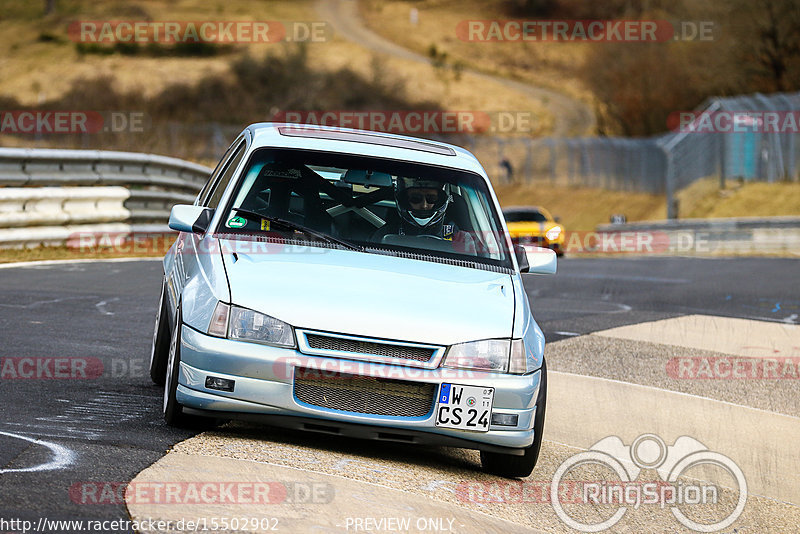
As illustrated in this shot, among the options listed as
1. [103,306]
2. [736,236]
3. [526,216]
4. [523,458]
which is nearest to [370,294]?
[523,458]

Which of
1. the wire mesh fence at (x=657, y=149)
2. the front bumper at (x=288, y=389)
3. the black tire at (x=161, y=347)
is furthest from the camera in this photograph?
the wire mesh fence at (x=657, y=149)

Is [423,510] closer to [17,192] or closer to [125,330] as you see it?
[125,330]

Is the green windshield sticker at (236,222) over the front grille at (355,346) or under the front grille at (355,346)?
over

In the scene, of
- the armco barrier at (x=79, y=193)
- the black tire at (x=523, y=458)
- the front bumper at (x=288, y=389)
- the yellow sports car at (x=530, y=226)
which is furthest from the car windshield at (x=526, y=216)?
the front bumper at (x=288, y=389)

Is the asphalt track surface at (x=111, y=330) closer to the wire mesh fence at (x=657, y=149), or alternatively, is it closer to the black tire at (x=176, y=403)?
the black tire at (x=176, y=403)

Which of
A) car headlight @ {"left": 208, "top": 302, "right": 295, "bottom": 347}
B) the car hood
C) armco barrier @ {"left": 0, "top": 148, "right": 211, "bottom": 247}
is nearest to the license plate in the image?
the car hood

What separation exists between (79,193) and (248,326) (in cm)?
1157

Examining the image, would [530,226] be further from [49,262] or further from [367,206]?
[367,206]

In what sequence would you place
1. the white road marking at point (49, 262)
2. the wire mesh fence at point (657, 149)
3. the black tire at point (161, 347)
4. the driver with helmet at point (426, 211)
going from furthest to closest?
the wire mesh fence at point (657, 149) < the white road marking at point (49, 262) < the black tire at point (161, 347) < the driver with helmet at point (426, 211)

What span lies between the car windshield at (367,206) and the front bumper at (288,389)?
106 cm

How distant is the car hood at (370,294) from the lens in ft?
18.7

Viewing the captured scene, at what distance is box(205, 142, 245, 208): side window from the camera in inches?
286

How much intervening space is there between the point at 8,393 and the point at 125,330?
2964 mm

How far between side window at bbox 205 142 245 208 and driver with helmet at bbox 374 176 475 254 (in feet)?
3.17
